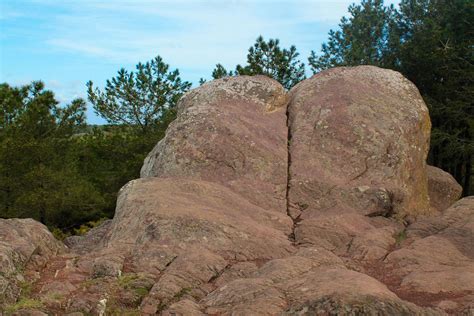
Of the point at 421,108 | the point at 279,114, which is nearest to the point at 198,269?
the point at 279,114

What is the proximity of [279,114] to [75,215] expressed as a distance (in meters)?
11.1

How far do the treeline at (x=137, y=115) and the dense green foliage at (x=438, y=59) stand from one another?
6cm

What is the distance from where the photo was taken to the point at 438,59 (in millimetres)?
26062

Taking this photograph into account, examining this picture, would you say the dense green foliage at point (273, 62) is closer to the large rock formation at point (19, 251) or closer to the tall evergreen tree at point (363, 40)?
the tall evergreen tree at point (363, 40)

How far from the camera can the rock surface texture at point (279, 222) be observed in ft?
25.1

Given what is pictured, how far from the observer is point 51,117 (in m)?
22.8

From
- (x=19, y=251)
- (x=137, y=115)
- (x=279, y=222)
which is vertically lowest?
(x=19, y=251)

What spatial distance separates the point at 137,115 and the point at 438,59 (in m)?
15.6

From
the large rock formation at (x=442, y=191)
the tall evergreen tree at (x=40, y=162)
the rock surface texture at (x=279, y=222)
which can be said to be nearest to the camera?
the rock surface texture at (x=279, y=222)

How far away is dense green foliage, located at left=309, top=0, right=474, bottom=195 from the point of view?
25.7 metres

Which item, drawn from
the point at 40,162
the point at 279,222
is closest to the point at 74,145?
the point at 40,162

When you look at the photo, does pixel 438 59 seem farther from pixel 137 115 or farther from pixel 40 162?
pixel 40 162

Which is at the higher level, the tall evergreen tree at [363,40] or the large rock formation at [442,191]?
the tall evergreen tree at [363,40]

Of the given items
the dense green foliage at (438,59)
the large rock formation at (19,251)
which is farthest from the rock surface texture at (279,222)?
the dense green foliage at (438,59)
